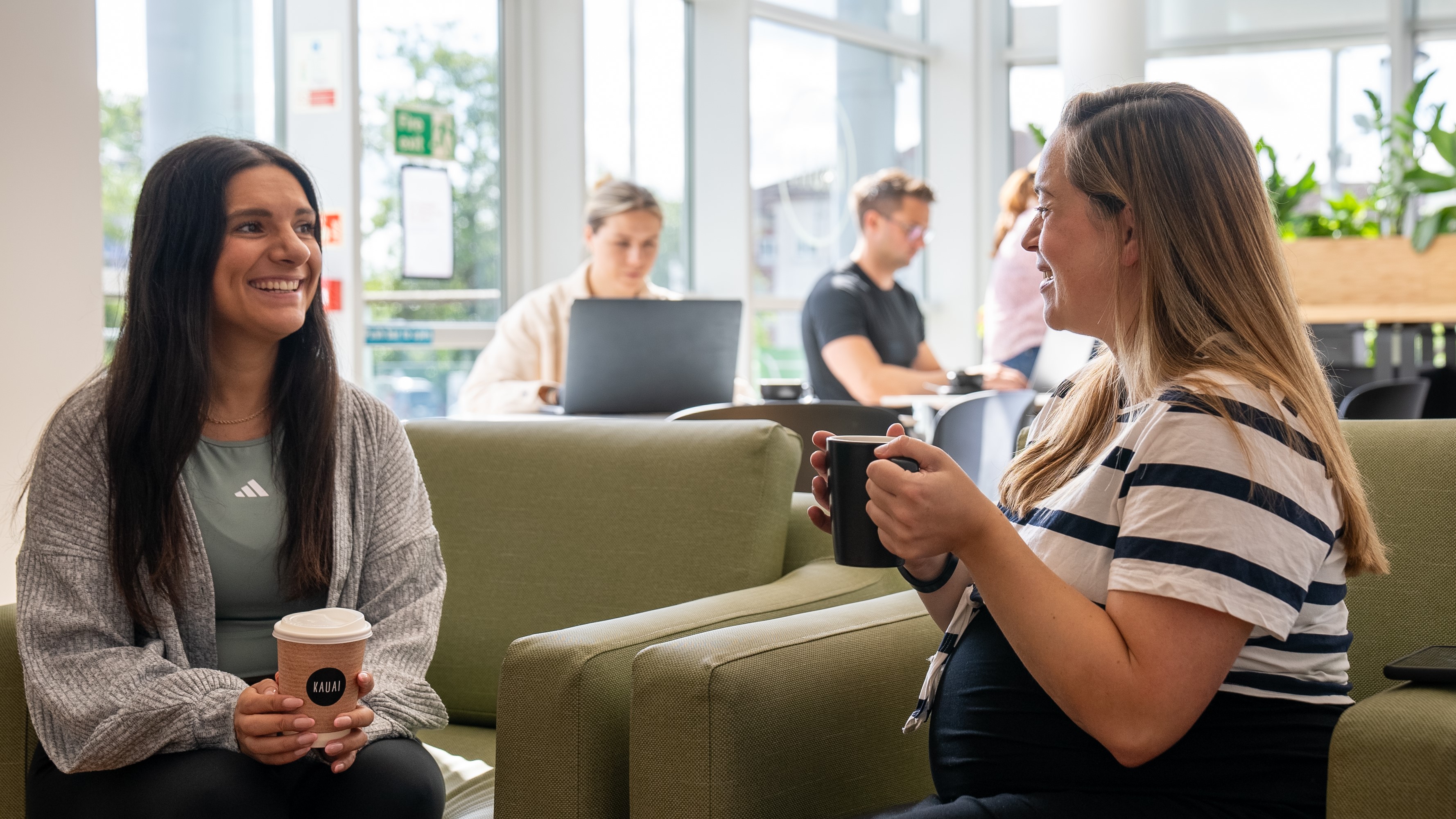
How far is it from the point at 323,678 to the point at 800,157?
5.93 meters

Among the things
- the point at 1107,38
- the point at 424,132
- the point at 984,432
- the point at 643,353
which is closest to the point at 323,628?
the point at 643,353

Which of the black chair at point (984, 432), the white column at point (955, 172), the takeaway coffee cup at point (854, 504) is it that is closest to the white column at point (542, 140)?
the black chair at point (984, 432)

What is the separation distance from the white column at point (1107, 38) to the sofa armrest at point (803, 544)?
453 cm

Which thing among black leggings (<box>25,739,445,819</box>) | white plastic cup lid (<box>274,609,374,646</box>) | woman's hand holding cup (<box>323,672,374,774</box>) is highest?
white plastic cup lid (<box>274,609,374,646</box>)

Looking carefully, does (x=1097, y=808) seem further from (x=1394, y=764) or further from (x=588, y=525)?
(x=588, y=525)

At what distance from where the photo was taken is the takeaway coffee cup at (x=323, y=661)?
129 centimetres

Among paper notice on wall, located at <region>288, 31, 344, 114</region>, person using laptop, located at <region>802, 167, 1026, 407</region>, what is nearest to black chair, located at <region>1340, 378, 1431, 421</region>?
person using laptop, located at <region>802, 167, 1026, 407</region>

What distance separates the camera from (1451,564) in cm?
154

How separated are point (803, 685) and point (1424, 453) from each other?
865mm

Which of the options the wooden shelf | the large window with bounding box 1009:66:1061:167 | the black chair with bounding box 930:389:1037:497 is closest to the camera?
the black chair with bounding box 930:389:1037:497

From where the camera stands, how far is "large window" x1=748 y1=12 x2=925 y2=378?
6.67 metres

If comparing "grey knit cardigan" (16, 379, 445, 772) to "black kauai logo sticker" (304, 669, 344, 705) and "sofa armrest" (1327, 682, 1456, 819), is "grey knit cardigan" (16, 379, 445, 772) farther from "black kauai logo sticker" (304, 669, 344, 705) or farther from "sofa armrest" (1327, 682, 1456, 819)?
"sofa armrest" (1327, 682, 1456, 819)

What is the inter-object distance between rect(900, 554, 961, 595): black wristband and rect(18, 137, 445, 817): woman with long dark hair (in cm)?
63

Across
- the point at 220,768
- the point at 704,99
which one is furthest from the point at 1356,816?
the point at 704,99
